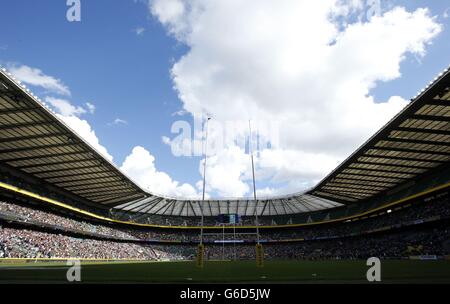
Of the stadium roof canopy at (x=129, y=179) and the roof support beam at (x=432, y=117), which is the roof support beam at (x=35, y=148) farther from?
the roof support beam at (x=432, y=117)

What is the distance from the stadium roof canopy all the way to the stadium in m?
0.17

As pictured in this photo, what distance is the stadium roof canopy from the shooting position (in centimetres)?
2962

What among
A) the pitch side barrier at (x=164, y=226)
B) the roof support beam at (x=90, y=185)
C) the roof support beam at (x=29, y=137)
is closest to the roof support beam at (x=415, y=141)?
the pitch side barrier at (x=164, y=226)

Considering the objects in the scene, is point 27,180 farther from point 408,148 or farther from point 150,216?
point 408,148

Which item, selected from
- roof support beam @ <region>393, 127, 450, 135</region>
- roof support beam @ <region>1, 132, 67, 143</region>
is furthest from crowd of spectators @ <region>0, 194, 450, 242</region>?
roof support beam @ <region>393, 127, 450, 135</region>

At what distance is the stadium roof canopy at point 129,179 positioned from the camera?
29.6 metres

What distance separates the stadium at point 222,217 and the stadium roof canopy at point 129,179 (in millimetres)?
174

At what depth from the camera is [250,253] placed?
8175 centimetres

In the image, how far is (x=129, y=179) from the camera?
57812mm

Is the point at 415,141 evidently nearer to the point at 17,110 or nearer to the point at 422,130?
the point at 422,130

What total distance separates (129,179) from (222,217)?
24933 millimetres

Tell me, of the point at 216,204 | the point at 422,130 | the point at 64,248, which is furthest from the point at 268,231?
the point at 422,130

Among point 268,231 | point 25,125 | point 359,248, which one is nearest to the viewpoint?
point 25,125
